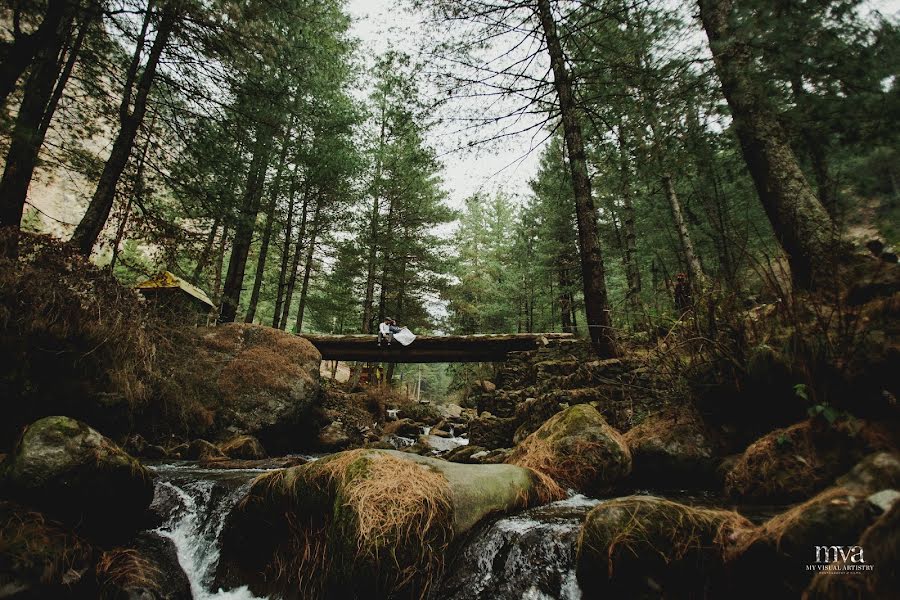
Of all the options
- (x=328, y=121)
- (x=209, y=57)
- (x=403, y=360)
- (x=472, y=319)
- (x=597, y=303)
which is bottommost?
(x=403, y=360)

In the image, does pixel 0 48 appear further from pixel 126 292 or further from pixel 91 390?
pixel 91 390

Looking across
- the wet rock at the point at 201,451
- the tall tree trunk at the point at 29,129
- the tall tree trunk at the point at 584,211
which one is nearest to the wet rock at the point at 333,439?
the wet rock at the point at 201,451

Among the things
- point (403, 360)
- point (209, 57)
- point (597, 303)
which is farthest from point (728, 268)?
point (403, 360)

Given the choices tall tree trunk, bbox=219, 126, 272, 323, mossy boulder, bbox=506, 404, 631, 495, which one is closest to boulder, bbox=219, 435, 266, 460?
tall tree trunk, bbox=219, 126, 272, 323

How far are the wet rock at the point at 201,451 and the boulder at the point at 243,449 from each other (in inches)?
7.6

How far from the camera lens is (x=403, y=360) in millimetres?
13312

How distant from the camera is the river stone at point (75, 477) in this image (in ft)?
8.40

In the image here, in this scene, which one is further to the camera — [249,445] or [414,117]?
[414,117]

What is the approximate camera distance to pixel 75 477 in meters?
2.71

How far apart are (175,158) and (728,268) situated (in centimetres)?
936

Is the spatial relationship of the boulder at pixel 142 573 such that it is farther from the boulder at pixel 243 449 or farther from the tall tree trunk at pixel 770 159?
the tall tree trunk at pixel 770 159

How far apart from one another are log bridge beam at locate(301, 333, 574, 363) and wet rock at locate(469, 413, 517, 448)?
4.36 metres

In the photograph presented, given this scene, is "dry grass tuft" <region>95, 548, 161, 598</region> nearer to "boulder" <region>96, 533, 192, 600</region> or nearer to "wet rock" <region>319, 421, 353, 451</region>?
"boulder" <region>96, 533, 192, 600</region>

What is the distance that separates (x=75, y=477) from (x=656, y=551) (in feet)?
12.5
